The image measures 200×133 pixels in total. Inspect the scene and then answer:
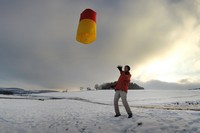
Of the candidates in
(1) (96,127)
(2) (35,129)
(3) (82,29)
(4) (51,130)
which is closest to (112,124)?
(1) (96,127)

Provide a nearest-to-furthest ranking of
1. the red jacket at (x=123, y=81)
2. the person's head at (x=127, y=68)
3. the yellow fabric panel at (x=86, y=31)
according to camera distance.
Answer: the yellow fabric panel at (x=86, y=31) < the red jacket at (x=123, y=81) < the person's head at (x=127, y=68)

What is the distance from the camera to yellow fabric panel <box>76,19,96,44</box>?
1088 cm

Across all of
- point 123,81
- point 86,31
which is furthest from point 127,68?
point 86,31

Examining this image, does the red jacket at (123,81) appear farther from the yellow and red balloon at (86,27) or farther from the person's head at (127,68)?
the yellow and red balloon at (86,27)

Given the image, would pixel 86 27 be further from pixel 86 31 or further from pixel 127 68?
pixel 127 68

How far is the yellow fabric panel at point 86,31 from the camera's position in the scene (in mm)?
10875

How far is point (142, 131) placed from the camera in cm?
1056

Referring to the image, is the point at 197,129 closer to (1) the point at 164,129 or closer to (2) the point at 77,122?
(1) the point at 164,129

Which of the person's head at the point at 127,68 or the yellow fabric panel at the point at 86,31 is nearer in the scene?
the yellow fabric panel at the point at 86,31

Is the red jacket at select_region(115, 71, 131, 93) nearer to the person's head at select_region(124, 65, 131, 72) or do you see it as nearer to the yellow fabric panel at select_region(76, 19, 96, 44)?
the person's head at select_region(124, 65, 131, 72)

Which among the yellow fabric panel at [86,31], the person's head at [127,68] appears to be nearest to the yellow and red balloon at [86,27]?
the yellow fabric panel at [86,31]

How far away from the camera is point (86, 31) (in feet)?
35.6

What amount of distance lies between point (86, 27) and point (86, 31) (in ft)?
0.50

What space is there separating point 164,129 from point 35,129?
549 cm
